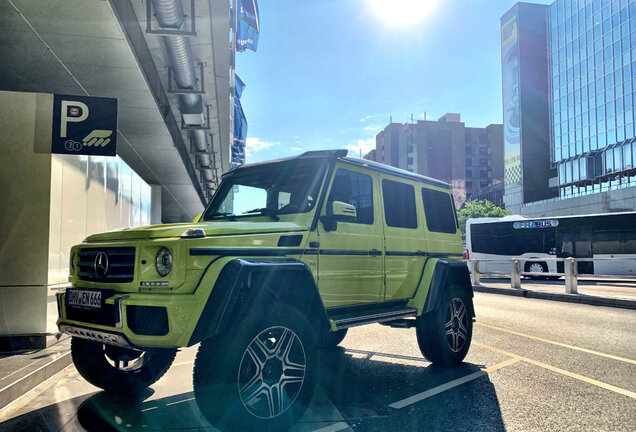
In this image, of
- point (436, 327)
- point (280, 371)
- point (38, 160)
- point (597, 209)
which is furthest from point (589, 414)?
point (597, 209)

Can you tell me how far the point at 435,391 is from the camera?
189 inches

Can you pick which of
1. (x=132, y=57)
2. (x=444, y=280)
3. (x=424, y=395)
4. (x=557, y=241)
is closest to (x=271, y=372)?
(x=424, y=395)

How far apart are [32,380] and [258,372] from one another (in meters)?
2.88

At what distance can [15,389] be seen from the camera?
4.66 m

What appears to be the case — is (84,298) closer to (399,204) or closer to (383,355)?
(399,204)

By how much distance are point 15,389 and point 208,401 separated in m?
2.53

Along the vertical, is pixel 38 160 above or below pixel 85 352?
above

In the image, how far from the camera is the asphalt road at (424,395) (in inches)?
156

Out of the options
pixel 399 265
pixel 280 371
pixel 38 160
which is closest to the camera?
pixel 280 371

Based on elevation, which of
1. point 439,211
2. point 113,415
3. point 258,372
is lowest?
point 113,415

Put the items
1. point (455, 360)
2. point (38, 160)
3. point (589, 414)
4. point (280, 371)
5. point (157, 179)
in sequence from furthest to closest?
point (157, 179), point (38, 160), point (455, 360), point (589, 414), point (280, 371)

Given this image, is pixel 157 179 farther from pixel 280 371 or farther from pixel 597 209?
pixel 597 209

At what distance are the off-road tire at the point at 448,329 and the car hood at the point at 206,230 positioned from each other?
88.3 inches

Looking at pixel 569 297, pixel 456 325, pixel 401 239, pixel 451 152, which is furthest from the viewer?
pixel 451 152
